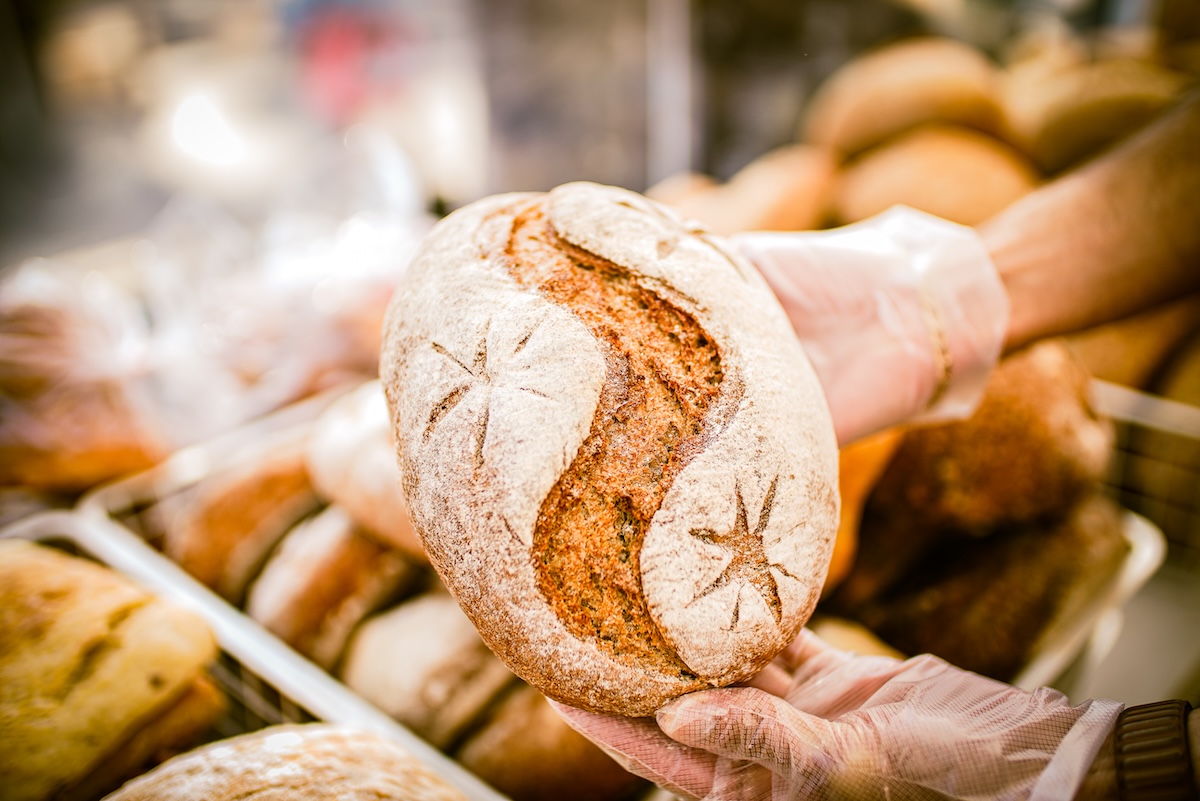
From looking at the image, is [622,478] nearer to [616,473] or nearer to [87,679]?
[616,473]

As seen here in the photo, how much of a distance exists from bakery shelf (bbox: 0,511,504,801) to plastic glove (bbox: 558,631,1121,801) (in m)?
0.25

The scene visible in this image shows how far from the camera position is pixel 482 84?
2402mm

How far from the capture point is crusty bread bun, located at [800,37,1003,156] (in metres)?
1.87

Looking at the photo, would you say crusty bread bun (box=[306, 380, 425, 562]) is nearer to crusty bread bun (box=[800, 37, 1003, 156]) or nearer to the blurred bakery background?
the blurred bakery background

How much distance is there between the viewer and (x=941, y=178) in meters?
1.72

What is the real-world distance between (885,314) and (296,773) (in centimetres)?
98

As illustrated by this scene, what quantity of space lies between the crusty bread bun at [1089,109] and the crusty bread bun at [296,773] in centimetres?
219

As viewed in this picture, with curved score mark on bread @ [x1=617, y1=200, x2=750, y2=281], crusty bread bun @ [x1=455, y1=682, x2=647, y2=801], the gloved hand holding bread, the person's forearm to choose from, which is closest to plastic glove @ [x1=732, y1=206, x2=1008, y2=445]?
the person's forearm

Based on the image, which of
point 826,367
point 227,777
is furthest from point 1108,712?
point 227,777

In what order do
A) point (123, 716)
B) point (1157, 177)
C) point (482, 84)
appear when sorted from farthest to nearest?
1. point (482, 84)
2. point (1157, 177)
3. point (123, 716)

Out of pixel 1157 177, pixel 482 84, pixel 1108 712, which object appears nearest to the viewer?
pixel 1108 712

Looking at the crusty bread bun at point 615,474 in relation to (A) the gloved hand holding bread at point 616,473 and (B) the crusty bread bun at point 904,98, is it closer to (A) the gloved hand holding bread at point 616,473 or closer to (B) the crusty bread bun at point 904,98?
(A) the gloved hand holding bread at point 616,473

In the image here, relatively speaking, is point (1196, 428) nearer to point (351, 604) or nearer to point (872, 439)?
A: point (872, 439)

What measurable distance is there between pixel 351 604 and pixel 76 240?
8.19 feet
